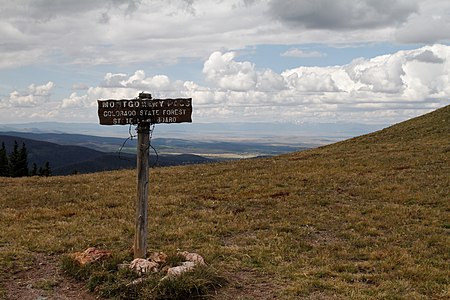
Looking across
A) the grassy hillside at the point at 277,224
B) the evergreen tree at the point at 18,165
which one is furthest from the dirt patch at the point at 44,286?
the evergreen tree at the point at 18,165

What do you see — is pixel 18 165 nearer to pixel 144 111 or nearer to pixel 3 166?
pixel 3 166

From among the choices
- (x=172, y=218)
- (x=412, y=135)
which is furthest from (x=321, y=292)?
(x=412, y=135)

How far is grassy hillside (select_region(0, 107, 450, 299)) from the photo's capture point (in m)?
12.6

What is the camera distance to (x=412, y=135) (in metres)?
52.2

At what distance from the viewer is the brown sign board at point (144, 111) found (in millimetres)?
13266

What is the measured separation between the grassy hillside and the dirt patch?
0.29 feet

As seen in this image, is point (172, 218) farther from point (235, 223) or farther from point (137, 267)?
point (137, 267)

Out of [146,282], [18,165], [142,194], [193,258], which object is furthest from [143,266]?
[18,165]

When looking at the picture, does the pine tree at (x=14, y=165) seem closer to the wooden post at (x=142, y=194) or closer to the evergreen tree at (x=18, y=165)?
the evergreen tree at (x=18, y=165)

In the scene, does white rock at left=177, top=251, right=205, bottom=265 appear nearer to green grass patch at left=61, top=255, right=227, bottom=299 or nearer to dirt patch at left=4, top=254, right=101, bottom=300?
green grass patch at left=61, top=255, right=227, bottom=299

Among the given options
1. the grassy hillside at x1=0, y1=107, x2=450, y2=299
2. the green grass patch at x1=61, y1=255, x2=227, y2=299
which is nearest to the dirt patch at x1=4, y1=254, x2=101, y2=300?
the grassy hillside at x1=0, y1=107, x2=450, y2=299

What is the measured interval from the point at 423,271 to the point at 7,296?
463 inches

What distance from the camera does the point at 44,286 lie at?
40.0 feet

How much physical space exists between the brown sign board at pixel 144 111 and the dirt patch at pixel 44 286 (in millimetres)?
4848
